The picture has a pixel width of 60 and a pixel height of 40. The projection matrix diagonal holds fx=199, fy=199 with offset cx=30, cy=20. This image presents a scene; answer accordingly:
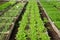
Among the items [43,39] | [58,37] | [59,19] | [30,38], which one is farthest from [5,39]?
[59,19]

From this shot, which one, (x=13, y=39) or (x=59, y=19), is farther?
(x=59, y=19)

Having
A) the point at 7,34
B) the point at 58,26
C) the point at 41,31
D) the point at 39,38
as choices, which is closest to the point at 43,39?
the point at 39,38

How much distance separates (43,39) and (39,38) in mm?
519

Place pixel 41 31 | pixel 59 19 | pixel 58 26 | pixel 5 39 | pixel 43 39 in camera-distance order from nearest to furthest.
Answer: pixel 43 39 < pixel 5 39 < pixel 41 31 < pixel 58 26 < pixel 59 19

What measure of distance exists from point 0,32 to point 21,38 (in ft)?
6.48

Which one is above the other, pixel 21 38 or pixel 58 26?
pixel 21 38

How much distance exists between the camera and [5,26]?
36.8ft

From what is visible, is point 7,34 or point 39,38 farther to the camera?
point 7,34

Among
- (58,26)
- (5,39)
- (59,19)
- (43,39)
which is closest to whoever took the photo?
(43,39)

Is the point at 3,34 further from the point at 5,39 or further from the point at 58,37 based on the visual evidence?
the point at 58,37

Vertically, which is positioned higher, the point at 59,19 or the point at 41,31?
the point at 41,31

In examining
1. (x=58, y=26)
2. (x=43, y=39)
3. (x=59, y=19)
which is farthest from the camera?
Answer: (x=59, y=19)

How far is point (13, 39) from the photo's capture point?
353 inches

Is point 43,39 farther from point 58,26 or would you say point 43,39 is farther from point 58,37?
point 58,26
